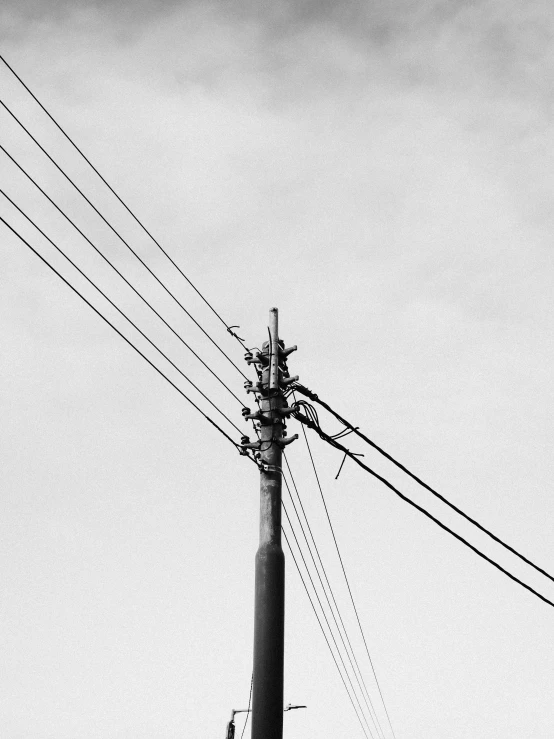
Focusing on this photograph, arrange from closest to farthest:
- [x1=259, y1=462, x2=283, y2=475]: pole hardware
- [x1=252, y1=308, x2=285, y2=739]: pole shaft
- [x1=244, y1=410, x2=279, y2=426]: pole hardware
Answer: [x1=252, y1=308, x2=285, y2=739]: pole shaft → [x1=259, y1=462, x2=283, y2=475]: pole hardware → [x1=244, y1=410, x2=279, y2=426]: pole hardware

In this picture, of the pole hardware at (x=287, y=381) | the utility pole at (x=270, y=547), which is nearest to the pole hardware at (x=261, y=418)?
the utility pole at (x=270, y=547)

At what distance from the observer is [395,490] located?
1106 centimetres

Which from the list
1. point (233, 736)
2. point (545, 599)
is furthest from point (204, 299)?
point (233, 736)

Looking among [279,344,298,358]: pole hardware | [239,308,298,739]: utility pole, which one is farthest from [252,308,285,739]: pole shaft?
[279,344,298,358]: pole hardware

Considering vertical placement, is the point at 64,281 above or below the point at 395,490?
above

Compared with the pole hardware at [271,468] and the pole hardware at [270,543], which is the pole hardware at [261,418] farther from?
the pole hardware at [271,468]

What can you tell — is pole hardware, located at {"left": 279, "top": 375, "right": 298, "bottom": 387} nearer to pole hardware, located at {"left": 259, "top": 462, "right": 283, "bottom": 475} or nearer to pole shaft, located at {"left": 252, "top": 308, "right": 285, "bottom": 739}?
pole shaft, located at {"left": 252, "top": 308, "right": 285, "bottom": 739}

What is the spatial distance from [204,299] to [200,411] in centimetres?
170

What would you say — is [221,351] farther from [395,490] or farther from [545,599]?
[545,599]

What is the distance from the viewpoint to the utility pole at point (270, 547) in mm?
8461

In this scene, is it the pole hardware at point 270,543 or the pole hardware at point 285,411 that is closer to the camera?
the pole hardware at point 270,543

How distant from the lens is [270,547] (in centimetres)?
906

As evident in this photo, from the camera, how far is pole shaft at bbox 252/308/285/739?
8414mm

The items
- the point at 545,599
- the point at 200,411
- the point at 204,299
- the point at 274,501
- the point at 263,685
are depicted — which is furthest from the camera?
the point at 545,599
